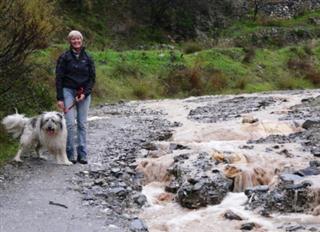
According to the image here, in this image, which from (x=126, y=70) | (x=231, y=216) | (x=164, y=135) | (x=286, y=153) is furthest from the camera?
(x=126, y=70)

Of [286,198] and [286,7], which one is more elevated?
[286,7]

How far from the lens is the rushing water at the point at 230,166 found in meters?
10.6

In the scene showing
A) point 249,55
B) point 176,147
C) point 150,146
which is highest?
point 249,55

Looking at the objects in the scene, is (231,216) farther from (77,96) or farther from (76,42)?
(76,42)

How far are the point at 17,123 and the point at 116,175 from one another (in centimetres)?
237

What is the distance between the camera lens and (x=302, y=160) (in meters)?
13.9

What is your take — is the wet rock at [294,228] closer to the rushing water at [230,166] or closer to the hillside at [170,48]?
the rushing water at [230,166]

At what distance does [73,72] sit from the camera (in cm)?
1277

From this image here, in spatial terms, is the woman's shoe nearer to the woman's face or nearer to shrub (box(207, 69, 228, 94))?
the woman's face

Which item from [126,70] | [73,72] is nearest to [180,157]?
[73,72]

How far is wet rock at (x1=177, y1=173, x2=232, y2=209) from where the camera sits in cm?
1156

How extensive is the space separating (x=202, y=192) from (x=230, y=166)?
1.65 m

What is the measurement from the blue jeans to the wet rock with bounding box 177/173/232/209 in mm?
2514

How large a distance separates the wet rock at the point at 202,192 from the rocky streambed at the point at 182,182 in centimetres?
2
